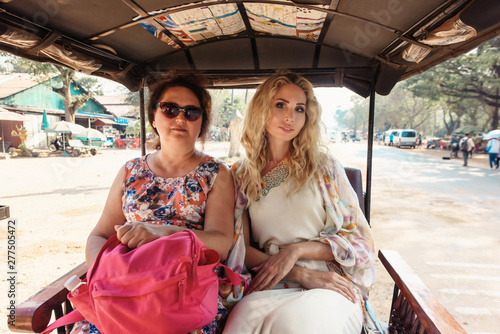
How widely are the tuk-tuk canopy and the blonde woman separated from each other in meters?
0.53

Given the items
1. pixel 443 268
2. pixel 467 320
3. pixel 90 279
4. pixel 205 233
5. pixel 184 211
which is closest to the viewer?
pixel 90 279

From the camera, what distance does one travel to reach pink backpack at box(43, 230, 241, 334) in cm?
118

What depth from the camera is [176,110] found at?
77.6 inches

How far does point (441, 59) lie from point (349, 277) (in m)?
1.60

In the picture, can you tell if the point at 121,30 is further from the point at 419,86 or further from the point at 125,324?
the point at 419,86

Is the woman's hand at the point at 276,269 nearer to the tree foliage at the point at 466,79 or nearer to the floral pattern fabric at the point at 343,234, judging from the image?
the floral pattern fabric at the point at 343,234

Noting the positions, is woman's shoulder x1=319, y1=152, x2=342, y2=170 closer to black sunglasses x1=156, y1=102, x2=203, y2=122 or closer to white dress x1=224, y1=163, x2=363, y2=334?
white dress x1=224, y1=163, x2=363, y2=334

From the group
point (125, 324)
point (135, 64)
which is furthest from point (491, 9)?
point (135, 64)

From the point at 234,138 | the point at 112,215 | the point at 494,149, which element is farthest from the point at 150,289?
the point at 494,149

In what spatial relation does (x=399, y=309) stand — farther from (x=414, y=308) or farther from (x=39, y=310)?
(x=39, y=310)

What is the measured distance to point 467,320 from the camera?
123 inches

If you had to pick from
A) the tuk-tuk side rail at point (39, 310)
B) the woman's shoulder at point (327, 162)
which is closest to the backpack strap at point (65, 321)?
the tuk-tuk side rail at point (39, 310)

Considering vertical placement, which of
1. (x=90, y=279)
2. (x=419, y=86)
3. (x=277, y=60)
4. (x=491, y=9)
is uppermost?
(x=419, y=86)

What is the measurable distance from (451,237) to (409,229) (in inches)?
26.9
